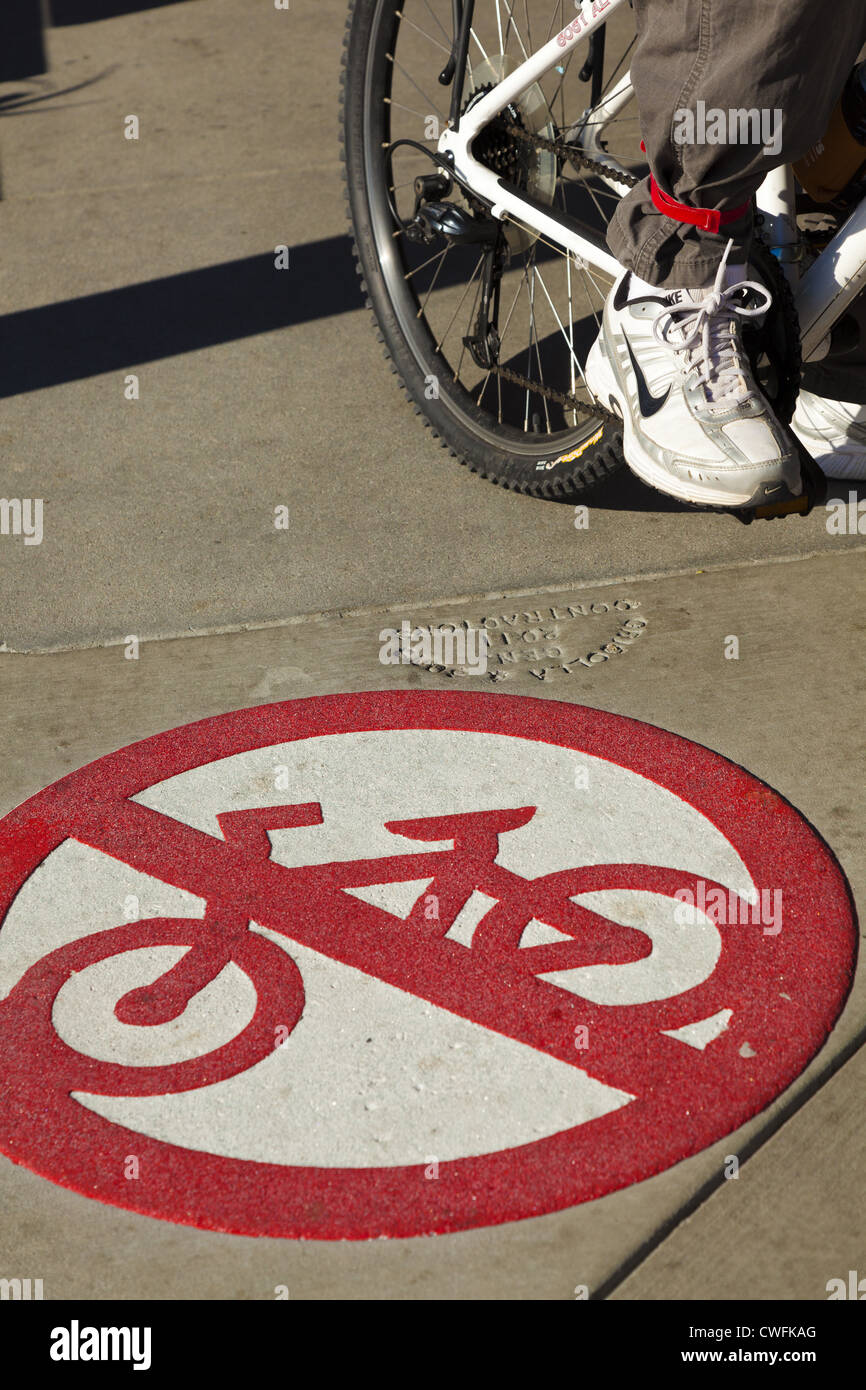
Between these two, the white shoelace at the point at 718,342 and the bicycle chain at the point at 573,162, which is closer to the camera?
the white shoelace at the point at 718,342

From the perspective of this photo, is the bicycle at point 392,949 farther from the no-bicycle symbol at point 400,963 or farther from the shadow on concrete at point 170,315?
the shadow on concrete at point 170,315

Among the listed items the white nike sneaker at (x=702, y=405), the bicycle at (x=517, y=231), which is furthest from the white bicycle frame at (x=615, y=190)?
the white nike sneaker at (x=702, y=405)

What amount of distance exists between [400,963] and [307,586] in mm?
1158

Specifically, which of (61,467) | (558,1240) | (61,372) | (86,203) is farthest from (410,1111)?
(86,203)

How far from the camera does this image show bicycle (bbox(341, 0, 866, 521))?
8.59 ft

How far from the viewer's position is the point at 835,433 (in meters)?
3.12

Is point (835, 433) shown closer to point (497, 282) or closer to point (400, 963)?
point (497, 282)

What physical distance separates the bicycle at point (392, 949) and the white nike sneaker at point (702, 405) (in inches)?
26.8

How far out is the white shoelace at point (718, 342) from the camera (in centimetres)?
244

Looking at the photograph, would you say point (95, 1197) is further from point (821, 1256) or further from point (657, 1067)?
point (821, 1256)

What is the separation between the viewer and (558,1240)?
1713 mm

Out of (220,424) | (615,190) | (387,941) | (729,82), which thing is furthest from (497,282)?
(387,941)

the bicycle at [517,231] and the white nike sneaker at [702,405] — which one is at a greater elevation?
the bicycle at [517,231]
